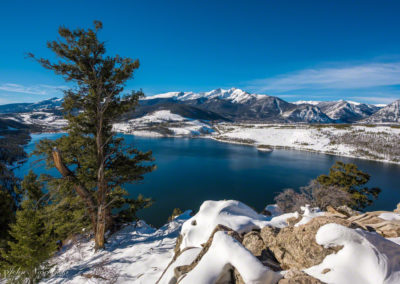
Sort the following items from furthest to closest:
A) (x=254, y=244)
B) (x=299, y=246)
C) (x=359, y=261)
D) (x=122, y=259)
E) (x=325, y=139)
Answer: (x=325, y=139), (x=122, y=259), (x=254, y=244), (x=299, y=246), (x=359, y=261)

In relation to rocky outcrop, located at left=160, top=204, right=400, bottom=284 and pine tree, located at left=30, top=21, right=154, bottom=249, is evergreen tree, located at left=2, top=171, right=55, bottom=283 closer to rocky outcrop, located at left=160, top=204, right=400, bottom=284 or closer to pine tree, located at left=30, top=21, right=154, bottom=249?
pine tree, located at left=30, top=21, right=154, bottom=249

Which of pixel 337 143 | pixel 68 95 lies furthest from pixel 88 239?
pixel 337 143

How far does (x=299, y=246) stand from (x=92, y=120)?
8.95 m

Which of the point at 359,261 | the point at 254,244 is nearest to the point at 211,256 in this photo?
the point at 254,244

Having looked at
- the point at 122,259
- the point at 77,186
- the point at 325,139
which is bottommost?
the point at 325,139

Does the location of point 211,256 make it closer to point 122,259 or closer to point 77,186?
point 122,259

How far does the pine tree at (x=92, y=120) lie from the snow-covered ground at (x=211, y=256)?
1431 mm

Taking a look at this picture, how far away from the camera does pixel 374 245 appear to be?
11.8ft

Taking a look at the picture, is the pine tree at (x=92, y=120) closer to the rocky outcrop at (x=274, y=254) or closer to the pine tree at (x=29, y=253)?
the pine tree at (x=29, y=253)

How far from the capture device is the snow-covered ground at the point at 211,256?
11.1 ft

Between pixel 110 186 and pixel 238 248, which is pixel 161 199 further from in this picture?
pixel 238 248

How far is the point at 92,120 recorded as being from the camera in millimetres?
8453

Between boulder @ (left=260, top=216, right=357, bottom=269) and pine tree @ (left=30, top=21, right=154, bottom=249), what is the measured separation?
553cm

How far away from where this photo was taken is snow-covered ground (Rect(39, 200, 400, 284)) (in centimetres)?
338
